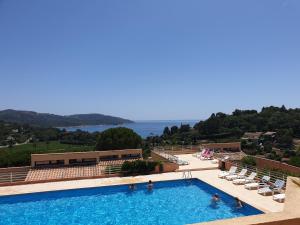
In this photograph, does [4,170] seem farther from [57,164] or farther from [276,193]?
[276,193]

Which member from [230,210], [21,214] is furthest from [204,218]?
[21,214]

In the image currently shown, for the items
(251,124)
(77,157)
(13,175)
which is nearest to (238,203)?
(77,157)

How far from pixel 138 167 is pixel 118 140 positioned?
25.8ft

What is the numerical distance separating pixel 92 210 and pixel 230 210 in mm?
6076

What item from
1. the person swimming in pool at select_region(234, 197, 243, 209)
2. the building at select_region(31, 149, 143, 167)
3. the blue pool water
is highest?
the building at select_region(31, 149, 143, 167)

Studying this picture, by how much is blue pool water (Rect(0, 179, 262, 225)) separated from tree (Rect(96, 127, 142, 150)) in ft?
33.0

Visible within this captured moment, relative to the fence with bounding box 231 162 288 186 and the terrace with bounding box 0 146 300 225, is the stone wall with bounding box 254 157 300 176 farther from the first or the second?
the terrace with bounding box 0 146 300 225

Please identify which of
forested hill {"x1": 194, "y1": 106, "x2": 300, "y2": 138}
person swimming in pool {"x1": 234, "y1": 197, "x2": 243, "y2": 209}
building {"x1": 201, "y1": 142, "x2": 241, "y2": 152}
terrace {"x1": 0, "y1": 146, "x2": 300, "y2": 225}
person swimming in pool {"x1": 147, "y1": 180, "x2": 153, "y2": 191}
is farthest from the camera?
forested hill {"x1": 194, "y1": 106, "x2": 300, "y2": 138}

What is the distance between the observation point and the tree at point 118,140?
27375 millimetres

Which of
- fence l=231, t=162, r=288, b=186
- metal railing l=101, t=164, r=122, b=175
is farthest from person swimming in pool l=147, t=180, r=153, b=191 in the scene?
fence l=231, t=162, r=288, b=186

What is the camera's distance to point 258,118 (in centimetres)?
7288

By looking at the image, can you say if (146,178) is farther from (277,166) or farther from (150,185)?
(277,166)

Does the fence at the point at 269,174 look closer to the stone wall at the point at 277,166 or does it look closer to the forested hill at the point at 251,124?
the stone wall at the point at 277,166

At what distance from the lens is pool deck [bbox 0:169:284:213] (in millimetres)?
13836
